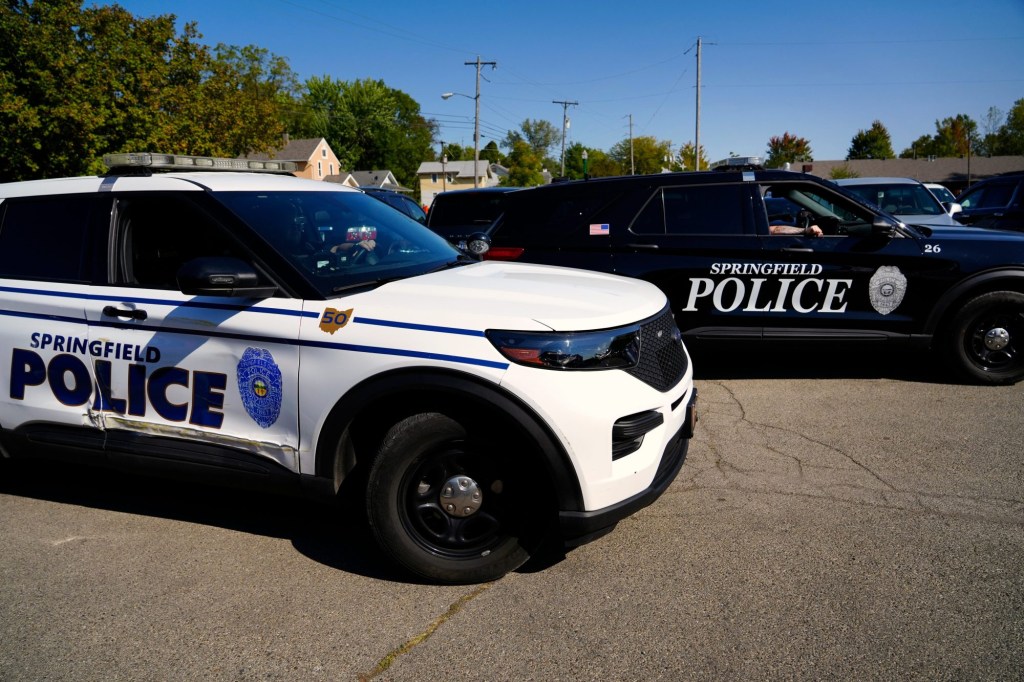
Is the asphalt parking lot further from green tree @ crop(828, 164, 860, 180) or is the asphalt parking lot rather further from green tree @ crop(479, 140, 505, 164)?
green tree @ crop(479, 140, 505, 164)

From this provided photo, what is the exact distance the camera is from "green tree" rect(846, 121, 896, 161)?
314ft

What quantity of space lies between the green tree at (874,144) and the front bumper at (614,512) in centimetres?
10556

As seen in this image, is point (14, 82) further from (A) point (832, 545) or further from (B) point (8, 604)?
(A) point (832, 545)

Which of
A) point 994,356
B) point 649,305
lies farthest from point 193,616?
point 994,356

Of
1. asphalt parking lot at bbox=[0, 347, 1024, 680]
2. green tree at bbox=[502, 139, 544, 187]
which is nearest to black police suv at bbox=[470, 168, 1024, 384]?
asphalt parking lot at bbox=[0, 347, 1024, 680]

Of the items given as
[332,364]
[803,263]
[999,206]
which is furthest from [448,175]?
[332,364]

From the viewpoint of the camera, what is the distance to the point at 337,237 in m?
3.72

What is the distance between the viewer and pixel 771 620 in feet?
9.10

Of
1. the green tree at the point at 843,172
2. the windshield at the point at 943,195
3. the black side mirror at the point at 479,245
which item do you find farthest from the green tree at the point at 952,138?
the black side mirror at the point at 479,245

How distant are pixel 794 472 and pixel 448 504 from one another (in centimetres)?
235

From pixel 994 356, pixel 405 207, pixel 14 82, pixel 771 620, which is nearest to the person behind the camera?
pixel 771 620

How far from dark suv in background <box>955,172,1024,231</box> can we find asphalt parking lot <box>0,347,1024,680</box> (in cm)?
750

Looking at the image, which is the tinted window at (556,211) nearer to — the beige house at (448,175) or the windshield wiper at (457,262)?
the windshield wiper at (457,262)

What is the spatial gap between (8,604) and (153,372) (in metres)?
1.12
